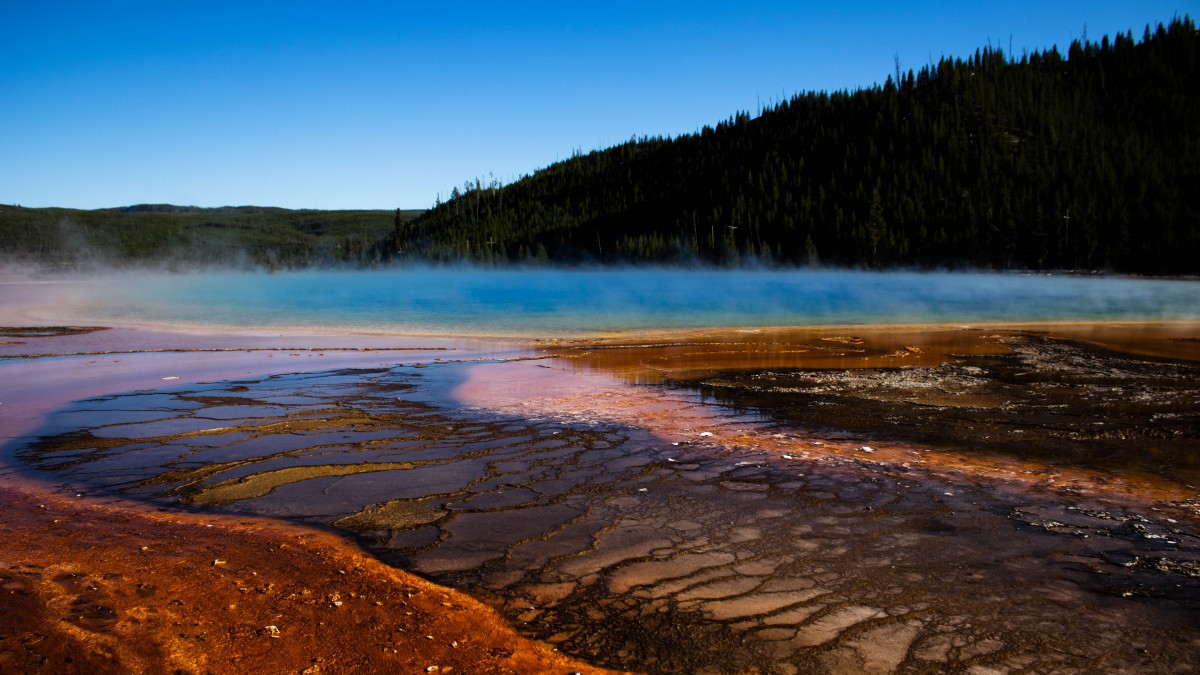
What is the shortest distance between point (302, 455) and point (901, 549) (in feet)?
20.5

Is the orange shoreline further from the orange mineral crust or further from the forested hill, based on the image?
the forested hill

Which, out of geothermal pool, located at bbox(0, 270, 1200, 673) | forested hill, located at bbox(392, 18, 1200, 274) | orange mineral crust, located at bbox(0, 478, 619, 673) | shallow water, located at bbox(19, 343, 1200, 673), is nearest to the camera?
orange mineral crust, located at bbox(0, 478, 619, 673)

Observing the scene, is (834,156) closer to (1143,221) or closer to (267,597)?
(1143,221)

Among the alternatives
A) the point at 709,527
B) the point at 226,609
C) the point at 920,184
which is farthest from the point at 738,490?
the point at 920,184

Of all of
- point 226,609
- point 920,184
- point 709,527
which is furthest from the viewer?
point 920,184

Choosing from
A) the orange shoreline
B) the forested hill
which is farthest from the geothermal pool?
the forested hill

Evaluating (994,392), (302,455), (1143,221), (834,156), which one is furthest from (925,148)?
Result: (302,455)

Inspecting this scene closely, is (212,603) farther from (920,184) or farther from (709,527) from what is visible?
(920,184)

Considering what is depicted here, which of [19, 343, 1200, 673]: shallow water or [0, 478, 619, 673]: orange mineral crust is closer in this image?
[0, 478, 619, 673]: orange mineral crust

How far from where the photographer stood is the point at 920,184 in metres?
120

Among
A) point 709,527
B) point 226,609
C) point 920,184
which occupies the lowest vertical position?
point 709,527

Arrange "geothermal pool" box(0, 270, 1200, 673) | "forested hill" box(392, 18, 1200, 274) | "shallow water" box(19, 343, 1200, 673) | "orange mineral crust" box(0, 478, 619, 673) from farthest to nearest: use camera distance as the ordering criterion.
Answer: "forested hill" box(392, 18, 1200, 274) < "geothermal pool" box(0, 270, 1200, 673) < "shallow water" box(19, 343, 1200, 673) < "orange mineral crust" box(0, 478, 619, 673)

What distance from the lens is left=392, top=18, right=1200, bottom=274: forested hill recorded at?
10069 centimetres

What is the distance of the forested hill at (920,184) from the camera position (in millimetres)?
100688
